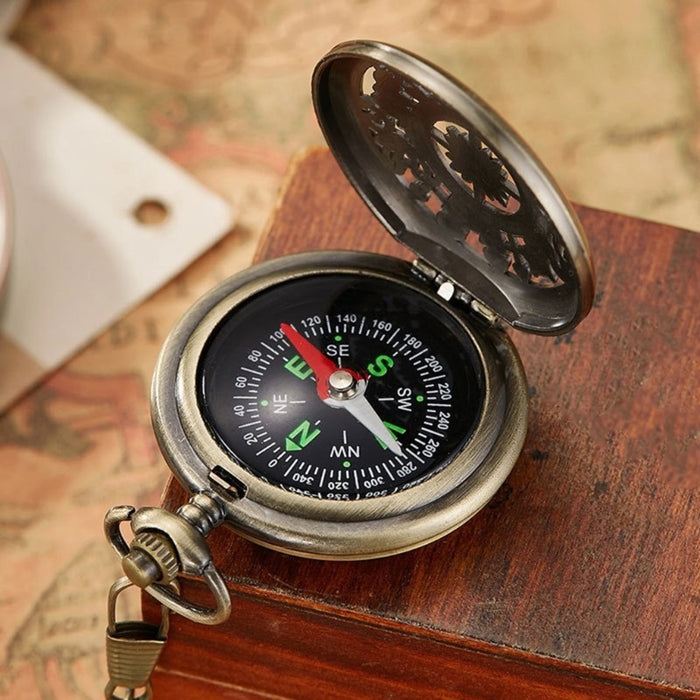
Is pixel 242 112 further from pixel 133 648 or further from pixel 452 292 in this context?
pixel 133 648

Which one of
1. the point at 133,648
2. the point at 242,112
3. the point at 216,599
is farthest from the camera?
the point at 242,112

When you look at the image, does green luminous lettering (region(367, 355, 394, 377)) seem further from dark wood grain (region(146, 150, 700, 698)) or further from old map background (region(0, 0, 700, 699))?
old map background (region(0, 0, 700, 699))

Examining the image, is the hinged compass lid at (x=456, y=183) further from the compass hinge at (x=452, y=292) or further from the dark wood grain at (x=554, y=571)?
the dark wood grain at (x=554, y=571)

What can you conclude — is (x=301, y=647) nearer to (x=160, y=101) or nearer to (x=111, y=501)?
(x=111, y=501)

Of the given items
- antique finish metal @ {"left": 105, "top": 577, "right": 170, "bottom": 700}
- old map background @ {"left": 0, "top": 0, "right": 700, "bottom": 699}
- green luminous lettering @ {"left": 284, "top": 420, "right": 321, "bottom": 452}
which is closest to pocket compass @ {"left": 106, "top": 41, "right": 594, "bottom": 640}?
green luminous lettering @ {"left": 284, "top": 420, "right": 321, "bottom": 452}

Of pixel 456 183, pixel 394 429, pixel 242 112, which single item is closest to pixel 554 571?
pixel 394 429
